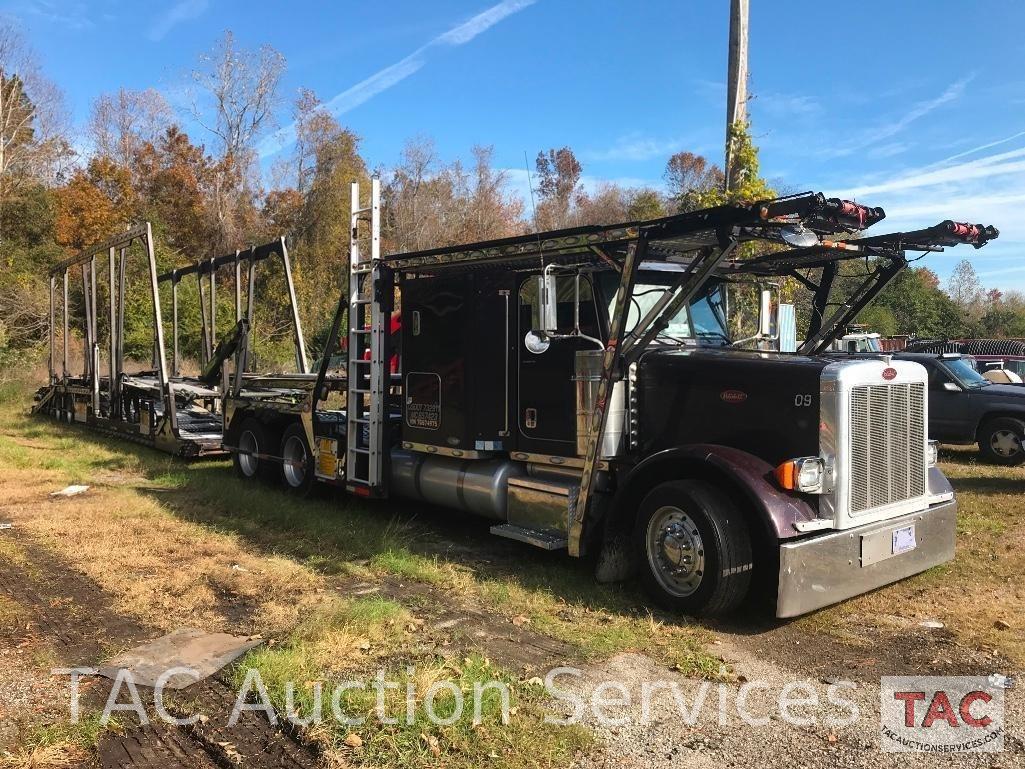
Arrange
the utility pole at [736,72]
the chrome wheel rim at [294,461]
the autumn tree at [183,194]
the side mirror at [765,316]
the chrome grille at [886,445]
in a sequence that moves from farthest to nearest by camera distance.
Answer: the autumn tree at [183,194], the utility pole at [736,72], the chrome wheel rim at [294,461], the side mirror at [765,316], the chrome grille at [886,445]

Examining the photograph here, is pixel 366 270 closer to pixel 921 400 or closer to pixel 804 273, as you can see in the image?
pixel 804 273

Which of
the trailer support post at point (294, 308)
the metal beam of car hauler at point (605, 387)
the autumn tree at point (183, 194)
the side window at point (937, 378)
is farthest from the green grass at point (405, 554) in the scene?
the autumn tree at point (183, 194)

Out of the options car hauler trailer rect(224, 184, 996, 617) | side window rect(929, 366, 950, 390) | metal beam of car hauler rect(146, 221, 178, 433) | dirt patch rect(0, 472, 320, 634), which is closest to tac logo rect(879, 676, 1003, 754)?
car hauler trailer rect(224, 184, 996, 617)

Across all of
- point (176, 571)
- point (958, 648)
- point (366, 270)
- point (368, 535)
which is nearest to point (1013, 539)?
point (958, 648)

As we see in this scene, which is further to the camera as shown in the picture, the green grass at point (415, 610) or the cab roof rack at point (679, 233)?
the cab roof rack at point (679, 233)

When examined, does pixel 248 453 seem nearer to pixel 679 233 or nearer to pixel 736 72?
pixel 679 233

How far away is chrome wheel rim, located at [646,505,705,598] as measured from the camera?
5.01 m

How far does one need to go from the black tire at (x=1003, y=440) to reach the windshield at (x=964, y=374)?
0.64 meters

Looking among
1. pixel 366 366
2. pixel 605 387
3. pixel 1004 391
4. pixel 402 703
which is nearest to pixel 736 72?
pixel 1004 391

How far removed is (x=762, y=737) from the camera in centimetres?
358

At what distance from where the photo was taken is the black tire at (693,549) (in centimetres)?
483

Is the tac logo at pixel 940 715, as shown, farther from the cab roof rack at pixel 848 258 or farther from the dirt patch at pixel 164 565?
the dirt patch at pixel 164 565

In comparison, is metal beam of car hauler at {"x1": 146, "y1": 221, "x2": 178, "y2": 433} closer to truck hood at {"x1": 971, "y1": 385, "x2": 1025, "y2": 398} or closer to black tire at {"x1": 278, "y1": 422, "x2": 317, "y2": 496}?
black tire at {"x1": 278, "y1": 422, "x2": 317, "y2": 496}

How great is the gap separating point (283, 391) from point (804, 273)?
6465 millimetres
